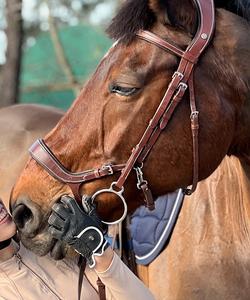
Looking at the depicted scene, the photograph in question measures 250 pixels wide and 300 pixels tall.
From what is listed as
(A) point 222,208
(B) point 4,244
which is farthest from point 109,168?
(A) point 222,208

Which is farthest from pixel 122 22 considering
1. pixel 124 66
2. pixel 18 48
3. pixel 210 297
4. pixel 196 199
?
pixel 18 48

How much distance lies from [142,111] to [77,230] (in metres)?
0.46

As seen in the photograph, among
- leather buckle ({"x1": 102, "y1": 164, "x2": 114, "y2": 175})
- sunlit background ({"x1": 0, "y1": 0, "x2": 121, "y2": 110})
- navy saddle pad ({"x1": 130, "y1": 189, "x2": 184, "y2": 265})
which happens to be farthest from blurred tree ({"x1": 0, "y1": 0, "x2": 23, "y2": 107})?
leather buckle ({"x1": 102, "y1": 164, "x2": 114, "y2": 175})

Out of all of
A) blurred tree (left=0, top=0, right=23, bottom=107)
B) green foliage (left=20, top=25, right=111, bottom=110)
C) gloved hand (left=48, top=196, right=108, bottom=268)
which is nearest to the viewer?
gloved hand (left=48, top=196, right=108, bottom=268)

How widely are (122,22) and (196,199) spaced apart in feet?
3.11

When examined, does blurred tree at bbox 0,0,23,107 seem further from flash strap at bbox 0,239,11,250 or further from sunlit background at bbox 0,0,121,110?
flash strap at bbox 0,239,11,250

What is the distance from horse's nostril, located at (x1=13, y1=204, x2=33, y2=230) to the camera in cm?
232

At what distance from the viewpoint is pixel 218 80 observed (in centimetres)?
233

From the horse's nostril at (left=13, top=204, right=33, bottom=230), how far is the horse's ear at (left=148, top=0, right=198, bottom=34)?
81cm

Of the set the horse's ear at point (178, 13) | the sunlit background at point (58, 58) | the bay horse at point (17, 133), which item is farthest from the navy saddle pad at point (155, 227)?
the sunlit background at point (58, 58)

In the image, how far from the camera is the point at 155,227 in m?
3.13

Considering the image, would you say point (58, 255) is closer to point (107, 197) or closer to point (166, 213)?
point (107, 197)

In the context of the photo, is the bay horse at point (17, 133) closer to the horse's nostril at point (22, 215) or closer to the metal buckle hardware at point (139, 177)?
the horse's nostril at point (22, 215)

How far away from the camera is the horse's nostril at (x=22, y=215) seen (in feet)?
7.62
